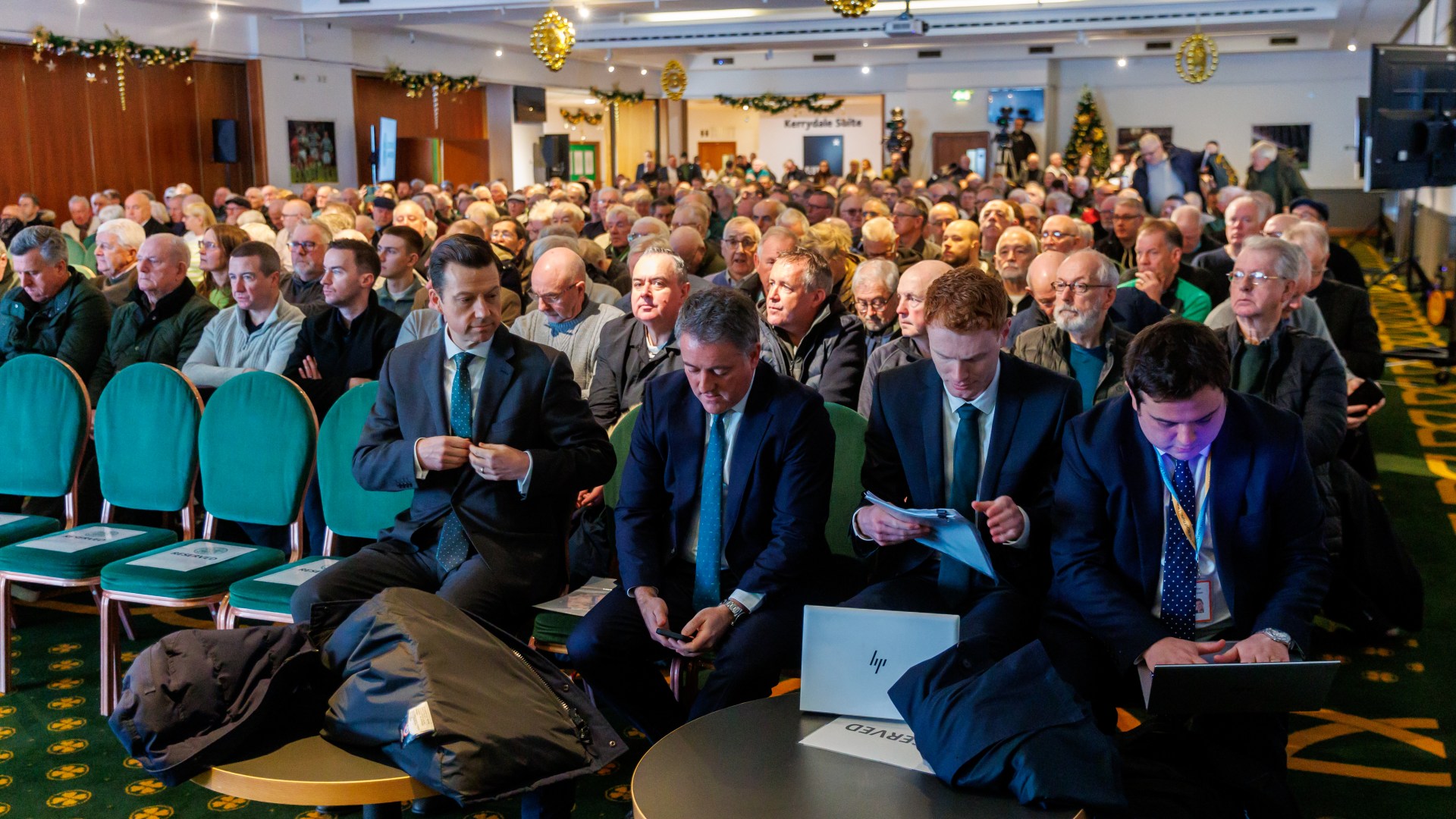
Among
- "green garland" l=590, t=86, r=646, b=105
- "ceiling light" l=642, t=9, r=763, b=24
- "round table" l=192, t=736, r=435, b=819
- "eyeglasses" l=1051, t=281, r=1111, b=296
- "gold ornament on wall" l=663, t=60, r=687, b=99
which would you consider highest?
"ceiling light" l=642, t=9, r=763, b=24

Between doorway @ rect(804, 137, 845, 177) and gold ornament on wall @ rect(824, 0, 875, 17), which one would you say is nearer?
gold ornament on wall @ rect(824, 0, 875, 17)

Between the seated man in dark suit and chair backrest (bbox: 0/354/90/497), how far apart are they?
3.23 m

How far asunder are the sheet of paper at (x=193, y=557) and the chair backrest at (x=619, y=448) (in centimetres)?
109

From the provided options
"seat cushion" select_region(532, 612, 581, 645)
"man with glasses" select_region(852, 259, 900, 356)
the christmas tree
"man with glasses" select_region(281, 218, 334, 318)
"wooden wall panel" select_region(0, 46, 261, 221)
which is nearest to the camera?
"seat cushion" select_region(532, 612, 581, 645)

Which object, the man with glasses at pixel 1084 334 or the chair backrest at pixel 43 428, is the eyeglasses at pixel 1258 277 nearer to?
the man with glasses at pixel 1084 334

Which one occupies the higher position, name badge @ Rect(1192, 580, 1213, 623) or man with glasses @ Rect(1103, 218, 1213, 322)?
man with glasses @ Rect(1103, 218, 1213, 322)

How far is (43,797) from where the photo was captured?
306 cm

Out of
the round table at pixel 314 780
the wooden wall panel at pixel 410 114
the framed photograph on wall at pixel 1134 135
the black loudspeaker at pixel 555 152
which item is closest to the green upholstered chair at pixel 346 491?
the round table at pixel 314 780

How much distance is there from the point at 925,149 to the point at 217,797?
77.2 ft

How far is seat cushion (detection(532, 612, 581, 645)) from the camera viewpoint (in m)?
3.08

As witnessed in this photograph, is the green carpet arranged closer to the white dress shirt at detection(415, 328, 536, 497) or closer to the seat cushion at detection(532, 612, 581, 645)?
the seat cushion at detection(532, 612, 581, 645)

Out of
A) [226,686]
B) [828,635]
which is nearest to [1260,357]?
[828,635]

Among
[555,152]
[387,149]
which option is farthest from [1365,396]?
[555,152]

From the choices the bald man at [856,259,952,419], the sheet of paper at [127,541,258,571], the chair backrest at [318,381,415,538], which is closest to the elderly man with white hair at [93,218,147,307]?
the sheet of paper at [127,541,258,571]
